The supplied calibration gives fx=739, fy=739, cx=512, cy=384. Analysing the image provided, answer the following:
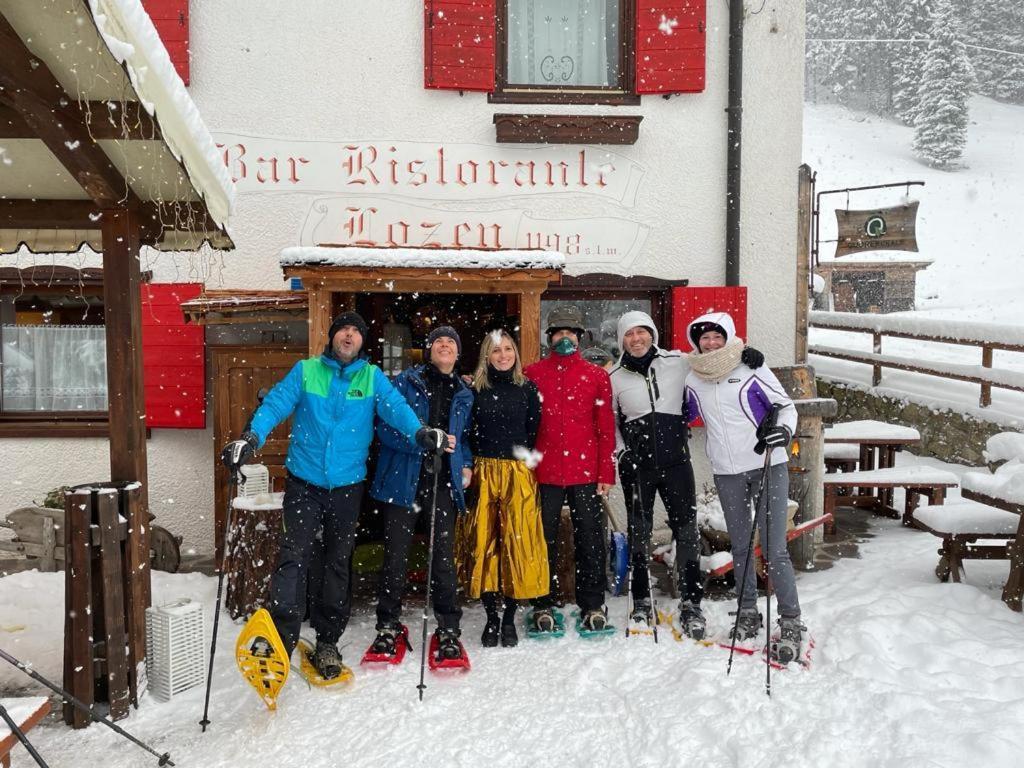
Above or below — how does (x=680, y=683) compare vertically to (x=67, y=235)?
below

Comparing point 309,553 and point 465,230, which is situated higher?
point 465,230

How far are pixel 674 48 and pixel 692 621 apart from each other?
15.8 feet

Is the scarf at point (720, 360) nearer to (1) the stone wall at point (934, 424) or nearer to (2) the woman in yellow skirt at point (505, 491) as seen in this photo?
(2) the woman in yellow skirt at point (505, 491)

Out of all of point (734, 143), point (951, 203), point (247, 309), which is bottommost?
point (247, 309)

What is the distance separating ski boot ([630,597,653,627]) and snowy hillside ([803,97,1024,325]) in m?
23.6

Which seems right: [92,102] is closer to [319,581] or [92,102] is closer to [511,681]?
[319,581]

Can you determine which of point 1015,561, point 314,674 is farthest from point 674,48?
point 314,674

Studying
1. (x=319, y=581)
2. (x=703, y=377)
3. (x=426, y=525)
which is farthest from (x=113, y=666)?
(x=703, y=377)

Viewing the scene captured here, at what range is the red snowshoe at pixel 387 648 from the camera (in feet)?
13.5

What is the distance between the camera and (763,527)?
423cm

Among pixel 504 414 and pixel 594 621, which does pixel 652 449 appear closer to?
pixel 504 414

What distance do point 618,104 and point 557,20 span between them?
970 millimetres

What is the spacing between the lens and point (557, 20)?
671 centimetres

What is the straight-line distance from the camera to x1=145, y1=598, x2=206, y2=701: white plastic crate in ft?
12.5
